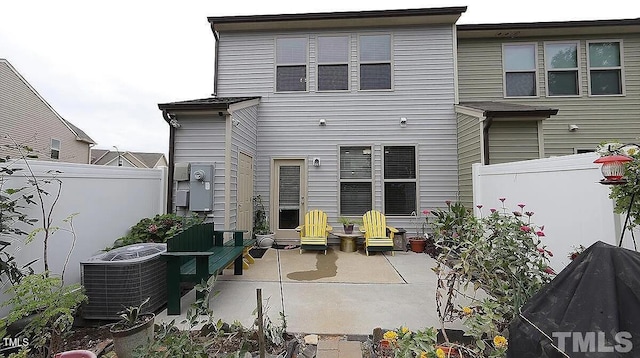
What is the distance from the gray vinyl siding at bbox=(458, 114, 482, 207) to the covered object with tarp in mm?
4710

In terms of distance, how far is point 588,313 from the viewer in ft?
3.73

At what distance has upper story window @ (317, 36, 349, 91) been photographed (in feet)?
22.2

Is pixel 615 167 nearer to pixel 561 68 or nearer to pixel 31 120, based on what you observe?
pixel 561 68

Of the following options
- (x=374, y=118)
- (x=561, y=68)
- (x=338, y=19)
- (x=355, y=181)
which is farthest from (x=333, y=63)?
(x=561, y=68)

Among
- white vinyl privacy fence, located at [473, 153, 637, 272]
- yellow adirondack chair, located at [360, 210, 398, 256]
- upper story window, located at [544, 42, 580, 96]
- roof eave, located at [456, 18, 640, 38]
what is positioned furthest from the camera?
upper story window, located at [544, 42, 580, 96]

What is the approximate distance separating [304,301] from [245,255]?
2080 millimetres

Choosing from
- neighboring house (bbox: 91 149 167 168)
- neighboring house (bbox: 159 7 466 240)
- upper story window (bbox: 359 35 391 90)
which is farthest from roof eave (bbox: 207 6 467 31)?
neighboring house (bbox: 91 149 167 168)

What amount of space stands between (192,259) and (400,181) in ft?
15.5

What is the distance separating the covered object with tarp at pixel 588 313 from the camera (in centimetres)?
107

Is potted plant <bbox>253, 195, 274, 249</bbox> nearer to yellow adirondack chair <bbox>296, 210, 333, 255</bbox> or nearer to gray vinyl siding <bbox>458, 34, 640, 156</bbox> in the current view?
yellow adirondack chair <bbox>296, 210, 333, 255</bbox>

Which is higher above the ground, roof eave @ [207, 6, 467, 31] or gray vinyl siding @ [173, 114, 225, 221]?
roof eave @ [207, 6, 467, 31]

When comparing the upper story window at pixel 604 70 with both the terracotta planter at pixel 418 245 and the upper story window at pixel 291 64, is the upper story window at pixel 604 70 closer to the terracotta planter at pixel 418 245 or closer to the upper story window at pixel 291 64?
the terracotta planter at pixel 418 245

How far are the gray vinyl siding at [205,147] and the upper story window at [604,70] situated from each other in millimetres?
8794

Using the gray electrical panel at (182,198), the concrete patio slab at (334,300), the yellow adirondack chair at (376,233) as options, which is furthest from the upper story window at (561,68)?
the gray electrical panel at (182,198)
